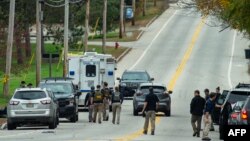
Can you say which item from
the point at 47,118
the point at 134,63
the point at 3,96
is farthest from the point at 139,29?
the point at 47,118

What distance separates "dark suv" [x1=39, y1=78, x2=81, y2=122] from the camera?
42.7 m

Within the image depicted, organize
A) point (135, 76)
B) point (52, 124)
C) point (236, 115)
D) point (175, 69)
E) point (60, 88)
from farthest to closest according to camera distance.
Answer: point (175, 69) → point (135, 76) → point (60, 88) → point (52, 124) → point (236, 115)

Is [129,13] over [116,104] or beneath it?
over

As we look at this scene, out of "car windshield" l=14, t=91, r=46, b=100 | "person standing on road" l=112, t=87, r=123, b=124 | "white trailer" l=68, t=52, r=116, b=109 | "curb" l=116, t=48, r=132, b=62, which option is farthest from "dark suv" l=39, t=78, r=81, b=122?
"curb" l=116, t=48, r=132, b=62

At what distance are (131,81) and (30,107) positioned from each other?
24.8m

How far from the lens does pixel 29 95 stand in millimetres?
37844

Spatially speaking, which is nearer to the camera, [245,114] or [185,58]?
[245,114]

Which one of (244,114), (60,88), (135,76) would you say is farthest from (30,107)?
(135,76)

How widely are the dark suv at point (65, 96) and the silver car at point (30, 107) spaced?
480 cm

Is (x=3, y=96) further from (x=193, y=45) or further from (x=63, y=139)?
(x=193, y=45)

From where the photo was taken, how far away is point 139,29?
112500 millimetres

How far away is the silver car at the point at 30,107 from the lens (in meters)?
37.5

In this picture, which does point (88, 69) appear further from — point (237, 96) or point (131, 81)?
point (237, 96)

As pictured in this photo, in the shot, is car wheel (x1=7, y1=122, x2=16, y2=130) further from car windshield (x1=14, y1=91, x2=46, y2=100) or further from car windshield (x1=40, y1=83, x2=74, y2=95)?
car windshield (x1=40, y1=83, x2=74, y2=95)
